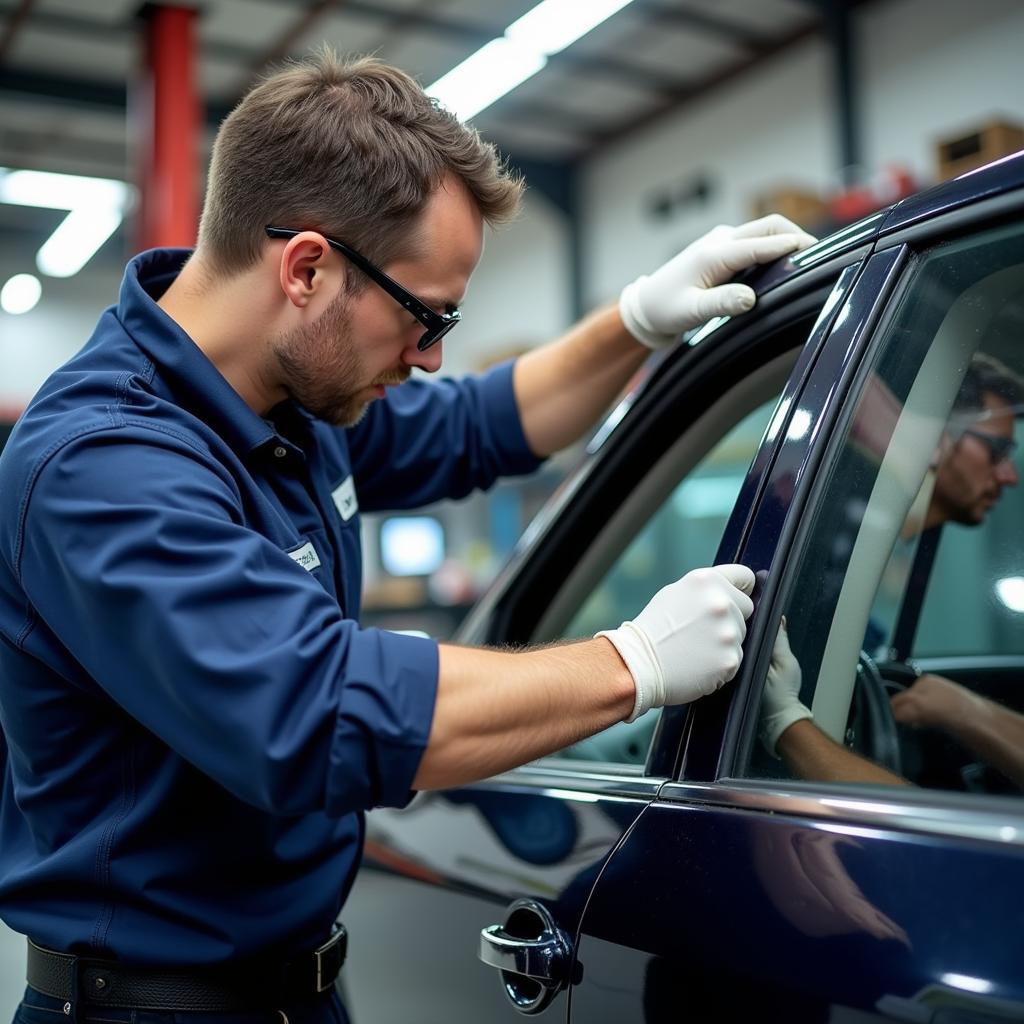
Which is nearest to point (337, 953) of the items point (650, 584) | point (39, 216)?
point (650, 584)

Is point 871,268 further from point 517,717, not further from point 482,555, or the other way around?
point 482,555

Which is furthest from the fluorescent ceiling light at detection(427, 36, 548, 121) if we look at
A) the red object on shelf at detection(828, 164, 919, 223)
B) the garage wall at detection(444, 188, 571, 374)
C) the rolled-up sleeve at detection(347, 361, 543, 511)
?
the rolled-up sleeve at detection(347, 361, 543, 511)

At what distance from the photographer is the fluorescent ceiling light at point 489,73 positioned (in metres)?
7.87

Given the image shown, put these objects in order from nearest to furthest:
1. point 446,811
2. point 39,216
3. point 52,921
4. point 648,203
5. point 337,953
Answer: point 52,921 → point 337,953 → point 446,811 → point 648,203 → point 39,216

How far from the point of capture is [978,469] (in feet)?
4.47

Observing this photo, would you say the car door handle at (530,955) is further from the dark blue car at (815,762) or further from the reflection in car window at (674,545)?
the reflection in car window at (674,545)

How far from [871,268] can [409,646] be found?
22.3 inches

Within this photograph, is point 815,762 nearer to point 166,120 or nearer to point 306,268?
point 306,268

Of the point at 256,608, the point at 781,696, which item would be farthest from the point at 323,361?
the point at 781,696

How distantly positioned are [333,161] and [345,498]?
0.46 meters

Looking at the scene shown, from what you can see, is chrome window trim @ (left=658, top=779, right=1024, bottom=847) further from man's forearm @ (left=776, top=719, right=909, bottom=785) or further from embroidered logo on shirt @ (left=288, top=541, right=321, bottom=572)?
embroidered logo on shirt @ (left=288, top=541, right=321, bottom=572)

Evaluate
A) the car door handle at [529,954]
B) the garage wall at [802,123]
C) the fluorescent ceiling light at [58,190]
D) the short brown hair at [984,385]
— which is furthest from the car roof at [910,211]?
the fluorescent ceiling light at [58,190]

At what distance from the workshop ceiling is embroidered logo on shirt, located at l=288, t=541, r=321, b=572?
6736mm

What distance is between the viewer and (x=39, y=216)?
10.7 m
